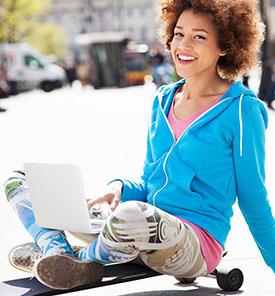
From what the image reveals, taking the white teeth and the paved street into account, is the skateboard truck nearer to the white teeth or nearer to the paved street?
the paved street

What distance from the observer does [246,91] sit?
9.19 ft

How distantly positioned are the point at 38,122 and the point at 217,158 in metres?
11.1

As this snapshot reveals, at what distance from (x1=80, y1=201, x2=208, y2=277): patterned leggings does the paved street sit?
1.54ft

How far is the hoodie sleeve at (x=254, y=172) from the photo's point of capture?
8.91 feet

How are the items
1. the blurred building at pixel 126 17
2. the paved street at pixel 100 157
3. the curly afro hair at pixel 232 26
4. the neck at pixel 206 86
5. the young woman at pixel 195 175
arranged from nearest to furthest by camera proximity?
1. the young woman at pixel 195 175
2. the curly afro hair at pixel 232 26
3. the neck at pixel 206 86
4. the paved street at pixel 100 157
5. the blurred building at pixel 126 17

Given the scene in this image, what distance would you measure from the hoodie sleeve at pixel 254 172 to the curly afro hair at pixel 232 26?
294mm

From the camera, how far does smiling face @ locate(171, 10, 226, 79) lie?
2.88 metres

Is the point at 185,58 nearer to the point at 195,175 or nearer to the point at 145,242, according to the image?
the point at 195,175

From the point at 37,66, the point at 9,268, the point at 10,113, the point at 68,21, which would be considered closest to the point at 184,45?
the point at 9,268

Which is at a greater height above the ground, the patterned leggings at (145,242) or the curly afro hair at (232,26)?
the curly afro hair at (232,26)

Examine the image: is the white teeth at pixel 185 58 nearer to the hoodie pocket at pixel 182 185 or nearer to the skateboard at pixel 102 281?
the hoodie pocket at pixel 182 185

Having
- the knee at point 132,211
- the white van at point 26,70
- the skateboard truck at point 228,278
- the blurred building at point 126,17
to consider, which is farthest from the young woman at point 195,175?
the blurred building at point 126,17

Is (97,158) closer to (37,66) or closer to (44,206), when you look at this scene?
(44,206)

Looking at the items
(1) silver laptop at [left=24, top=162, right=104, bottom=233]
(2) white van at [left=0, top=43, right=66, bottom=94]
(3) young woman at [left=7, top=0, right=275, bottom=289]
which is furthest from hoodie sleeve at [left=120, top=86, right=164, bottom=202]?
(2) white van at [left=0, top=43, right=66, bottom=94]
